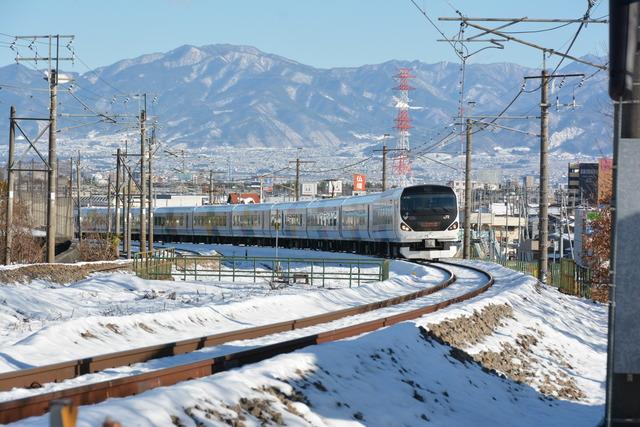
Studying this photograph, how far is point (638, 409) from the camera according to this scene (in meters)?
9.78

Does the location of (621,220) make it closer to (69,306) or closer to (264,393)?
(264,393)

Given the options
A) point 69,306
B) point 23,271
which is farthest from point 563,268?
point 69,306

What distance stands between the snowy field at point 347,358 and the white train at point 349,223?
1467cm

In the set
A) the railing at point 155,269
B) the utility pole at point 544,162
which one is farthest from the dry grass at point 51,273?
the utility pole at point 544,162

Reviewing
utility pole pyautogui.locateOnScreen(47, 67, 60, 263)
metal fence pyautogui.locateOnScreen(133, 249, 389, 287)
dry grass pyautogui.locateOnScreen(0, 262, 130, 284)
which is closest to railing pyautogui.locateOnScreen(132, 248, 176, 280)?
metal fence pyautogui.locateOnScreen(133, 249, 389, 287)

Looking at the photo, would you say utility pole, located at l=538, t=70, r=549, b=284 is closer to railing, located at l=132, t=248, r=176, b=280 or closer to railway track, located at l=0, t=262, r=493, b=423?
railing, located at l=132, t=248, r=176, b=280

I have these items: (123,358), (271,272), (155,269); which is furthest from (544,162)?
(123,358)

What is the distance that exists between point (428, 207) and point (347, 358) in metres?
33.9

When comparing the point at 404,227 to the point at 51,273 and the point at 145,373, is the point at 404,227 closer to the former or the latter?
the point at 51,273

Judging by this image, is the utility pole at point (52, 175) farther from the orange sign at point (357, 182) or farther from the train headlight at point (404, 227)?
the orange sign at point (357, 182)

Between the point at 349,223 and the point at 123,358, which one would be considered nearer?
the point at 123,358

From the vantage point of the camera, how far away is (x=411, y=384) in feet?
46.0

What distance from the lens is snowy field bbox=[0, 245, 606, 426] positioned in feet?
34.2

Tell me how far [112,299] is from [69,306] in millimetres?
3211
